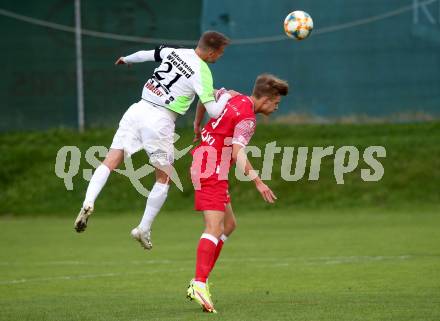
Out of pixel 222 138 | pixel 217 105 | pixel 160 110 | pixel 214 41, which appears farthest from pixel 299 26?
pixel 222 138

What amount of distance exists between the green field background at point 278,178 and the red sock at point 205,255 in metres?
14.4

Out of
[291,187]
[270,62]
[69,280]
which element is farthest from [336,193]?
[69,280]

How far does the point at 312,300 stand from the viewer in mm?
11156

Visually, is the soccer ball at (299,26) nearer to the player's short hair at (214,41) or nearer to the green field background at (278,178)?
the player's short hair at (214,41)

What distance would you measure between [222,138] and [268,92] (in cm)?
65

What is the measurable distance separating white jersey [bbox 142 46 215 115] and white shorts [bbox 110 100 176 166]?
13cm

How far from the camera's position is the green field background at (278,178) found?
24.9 m

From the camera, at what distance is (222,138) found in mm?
10711

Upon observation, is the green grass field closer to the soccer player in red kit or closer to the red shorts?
the soccer player in red kit

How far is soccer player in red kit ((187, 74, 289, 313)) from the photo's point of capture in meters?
10.5

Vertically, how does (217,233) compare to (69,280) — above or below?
above

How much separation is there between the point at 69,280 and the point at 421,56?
13933mm

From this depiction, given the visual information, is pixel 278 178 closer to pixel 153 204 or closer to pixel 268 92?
pixel 153 204

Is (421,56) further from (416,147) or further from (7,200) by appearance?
(7,200)
